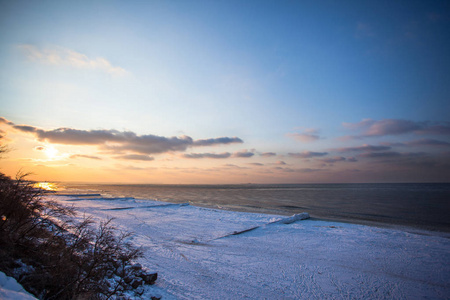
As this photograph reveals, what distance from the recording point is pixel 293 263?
861cm

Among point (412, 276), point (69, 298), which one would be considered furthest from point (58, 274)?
point (412, 276)

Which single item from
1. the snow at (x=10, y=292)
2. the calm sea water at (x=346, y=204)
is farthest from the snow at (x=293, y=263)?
the calm sea water at (x=346, y=204)

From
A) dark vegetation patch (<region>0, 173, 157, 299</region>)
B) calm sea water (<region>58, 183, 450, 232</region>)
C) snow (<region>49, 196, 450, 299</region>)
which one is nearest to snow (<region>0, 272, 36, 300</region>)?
dark vegetation patch (<region>0, 173, 157, 299</region>)

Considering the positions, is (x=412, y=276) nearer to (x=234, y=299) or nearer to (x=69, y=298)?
(x=234, y=299)

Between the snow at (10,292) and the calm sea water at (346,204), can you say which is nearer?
the snow at (10,292)

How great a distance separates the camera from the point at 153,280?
636 centimetres

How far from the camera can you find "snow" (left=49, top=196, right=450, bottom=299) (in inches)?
257

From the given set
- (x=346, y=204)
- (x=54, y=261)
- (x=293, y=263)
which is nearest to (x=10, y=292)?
(x=54, y=261)

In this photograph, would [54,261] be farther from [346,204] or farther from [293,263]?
[346,204]

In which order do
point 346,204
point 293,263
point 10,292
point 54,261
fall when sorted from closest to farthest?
point 10,292, point 54,261, point 293,263, point 346,204

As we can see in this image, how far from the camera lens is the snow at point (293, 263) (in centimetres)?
652

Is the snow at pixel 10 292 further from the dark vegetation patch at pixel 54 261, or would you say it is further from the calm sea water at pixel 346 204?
the calm sea water at pixel 346 204

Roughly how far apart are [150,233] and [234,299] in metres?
8.68

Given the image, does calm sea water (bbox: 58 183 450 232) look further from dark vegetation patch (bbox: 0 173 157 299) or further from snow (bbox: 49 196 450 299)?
dark vegetation patch (bbox: 0 173 157 299)
